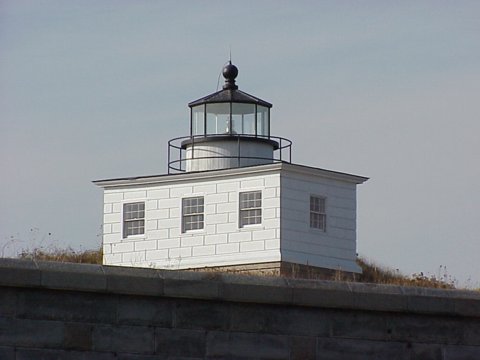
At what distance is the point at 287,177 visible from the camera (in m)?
32.1

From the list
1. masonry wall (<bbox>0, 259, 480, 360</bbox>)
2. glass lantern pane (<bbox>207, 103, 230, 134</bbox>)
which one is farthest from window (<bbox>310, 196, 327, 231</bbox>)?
masonry wall (<bbox>0, 259, 480, 360</bbox>)

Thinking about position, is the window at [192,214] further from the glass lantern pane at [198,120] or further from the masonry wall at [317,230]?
the masonry wall at [317,230]

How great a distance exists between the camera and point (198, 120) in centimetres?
3444

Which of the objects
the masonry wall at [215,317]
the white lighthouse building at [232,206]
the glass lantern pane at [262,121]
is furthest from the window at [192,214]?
the masonry wall at [215,317]

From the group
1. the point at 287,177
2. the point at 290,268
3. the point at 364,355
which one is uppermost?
the point at 287,177

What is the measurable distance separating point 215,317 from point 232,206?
66.8 feet

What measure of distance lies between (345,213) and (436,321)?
20.6 meters

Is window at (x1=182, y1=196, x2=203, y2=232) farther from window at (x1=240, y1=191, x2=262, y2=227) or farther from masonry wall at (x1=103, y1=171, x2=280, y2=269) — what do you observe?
window at (x1=240, y1=191, x2=262, y2=227)

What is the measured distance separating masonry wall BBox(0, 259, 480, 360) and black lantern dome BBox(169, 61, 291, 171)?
2063cm

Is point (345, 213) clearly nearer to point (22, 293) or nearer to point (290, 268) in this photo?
point (290, 268)

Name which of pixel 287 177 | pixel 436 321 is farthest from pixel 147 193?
pixel 436 321

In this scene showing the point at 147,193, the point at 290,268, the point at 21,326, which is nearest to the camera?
the point at 21,326

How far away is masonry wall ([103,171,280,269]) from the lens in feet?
104

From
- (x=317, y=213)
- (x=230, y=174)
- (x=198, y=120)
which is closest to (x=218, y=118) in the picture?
(x=198, y=120)
